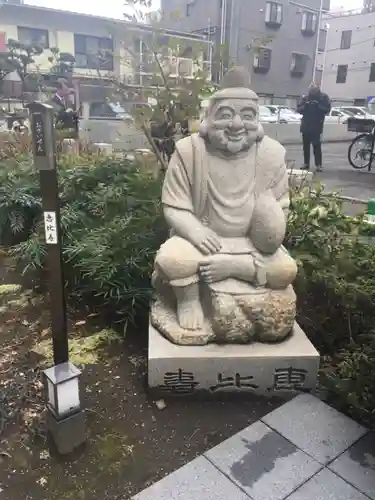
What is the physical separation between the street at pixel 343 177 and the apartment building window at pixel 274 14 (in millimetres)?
4547

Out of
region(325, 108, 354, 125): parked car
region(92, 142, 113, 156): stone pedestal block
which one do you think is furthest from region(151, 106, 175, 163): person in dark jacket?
region(325, 108, 354, 125): parked car

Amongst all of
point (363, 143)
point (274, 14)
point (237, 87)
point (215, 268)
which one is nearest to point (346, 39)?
point (274, 14)

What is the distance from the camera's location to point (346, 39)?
27234 mm

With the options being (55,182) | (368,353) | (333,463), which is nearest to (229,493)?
(333,463)

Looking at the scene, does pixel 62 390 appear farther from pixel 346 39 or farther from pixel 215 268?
pixel 346 39

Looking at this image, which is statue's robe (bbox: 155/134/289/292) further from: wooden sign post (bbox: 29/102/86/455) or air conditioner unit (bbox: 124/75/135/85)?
air conditioner unit (bbox: 124/75/135/85)

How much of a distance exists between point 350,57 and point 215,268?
2885 centimetres

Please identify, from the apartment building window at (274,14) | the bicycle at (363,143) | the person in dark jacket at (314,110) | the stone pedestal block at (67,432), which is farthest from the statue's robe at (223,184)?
the apartment building window at (274,14)

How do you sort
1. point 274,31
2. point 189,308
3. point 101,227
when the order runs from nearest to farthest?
point 189,308 < point 101,227 < point 274,31

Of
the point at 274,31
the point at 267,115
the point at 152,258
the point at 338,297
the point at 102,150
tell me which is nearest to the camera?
the point at 338,297

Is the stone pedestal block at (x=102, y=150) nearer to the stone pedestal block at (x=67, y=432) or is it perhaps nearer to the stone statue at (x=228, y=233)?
the stone statue at (x=228, y=233)

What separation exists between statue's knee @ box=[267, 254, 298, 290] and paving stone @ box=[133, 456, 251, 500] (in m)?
0.99

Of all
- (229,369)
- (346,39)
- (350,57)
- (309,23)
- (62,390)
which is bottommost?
(229,369)

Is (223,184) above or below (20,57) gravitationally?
below
